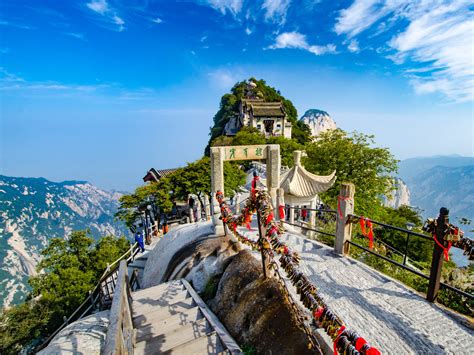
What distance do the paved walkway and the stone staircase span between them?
2.20m

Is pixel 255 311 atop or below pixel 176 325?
atop

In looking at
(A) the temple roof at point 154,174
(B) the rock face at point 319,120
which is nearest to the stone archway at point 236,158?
(A) the temple roof at point 154,174

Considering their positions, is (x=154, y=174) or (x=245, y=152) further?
(x=154, y=174)

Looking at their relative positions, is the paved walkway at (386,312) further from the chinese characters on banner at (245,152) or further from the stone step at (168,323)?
the chinese characters on banner at (245,152)

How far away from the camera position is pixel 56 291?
15.9m

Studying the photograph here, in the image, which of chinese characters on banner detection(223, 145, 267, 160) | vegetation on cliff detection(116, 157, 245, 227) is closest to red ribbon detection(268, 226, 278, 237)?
chinese characters on banner detection(223, 145, 267, 160)

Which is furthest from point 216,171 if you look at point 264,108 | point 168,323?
point 264,108

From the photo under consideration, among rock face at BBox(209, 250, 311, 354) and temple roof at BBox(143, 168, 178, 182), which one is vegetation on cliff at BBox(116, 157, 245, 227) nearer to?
temple roof at BBox(143, 168, 178, 182)

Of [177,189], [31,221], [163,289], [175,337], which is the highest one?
[175,337]

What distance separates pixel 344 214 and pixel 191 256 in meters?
4.71

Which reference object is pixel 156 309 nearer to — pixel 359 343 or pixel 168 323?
pixel 168 323

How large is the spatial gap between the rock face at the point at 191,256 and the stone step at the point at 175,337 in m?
1.40

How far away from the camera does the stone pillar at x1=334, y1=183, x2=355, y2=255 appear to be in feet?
19.7

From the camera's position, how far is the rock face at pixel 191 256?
→ 21.4 ft
